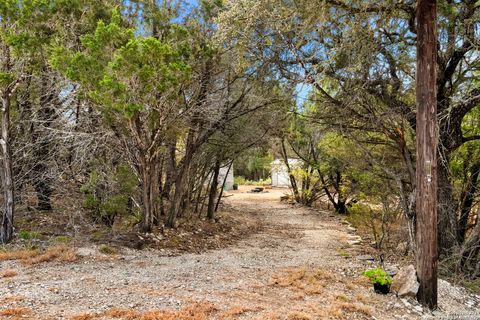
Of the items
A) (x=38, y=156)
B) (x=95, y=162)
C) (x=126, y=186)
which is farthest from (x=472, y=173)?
(x=38, y=156)

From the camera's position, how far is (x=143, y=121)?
19.8 ft

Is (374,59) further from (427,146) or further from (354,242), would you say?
(354,242)

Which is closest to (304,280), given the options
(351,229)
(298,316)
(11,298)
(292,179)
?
(298,316)

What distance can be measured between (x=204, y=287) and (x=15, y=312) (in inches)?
80.4

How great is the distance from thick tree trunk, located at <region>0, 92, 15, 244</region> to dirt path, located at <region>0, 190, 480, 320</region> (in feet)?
4.47

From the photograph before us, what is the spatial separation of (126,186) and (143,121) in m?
1.75

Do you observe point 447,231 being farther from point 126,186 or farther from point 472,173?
point 126,186

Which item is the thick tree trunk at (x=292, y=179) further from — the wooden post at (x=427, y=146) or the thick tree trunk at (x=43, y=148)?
the wooden post at (x=427, y=146)

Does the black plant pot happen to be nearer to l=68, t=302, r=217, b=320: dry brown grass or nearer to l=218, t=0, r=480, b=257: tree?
l=218, t=0, r=480, b=257: tree

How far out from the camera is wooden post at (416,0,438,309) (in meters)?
4.27

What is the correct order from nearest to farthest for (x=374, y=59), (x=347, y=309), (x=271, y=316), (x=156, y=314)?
(x=156, y=314)
(x=271, y=316)
(x=347, y=309)
(x=374, y=59)

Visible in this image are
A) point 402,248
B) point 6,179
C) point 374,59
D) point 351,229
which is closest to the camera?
point 374,59

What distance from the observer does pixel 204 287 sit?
14.3ft

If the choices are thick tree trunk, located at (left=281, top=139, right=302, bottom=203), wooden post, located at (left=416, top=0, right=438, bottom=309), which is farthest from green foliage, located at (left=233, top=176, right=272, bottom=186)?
wooden post, located at (left=416, top=0, right=438, bottom=309)
